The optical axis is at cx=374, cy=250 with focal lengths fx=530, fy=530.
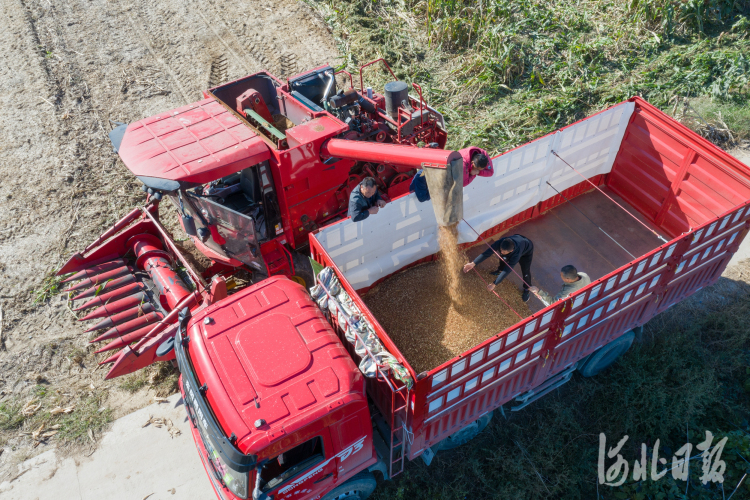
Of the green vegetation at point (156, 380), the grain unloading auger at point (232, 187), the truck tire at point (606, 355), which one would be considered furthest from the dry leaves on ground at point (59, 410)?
the truck tire at point (606, 355)

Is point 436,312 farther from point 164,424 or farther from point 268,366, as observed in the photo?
point 164,424

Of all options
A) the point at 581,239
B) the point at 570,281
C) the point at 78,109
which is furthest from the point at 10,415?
the point at 581,239

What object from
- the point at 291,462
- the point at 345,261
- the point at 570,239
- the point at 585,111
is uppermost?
the point at 345,261

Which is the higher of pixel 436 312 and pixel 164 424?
pixel 436 312

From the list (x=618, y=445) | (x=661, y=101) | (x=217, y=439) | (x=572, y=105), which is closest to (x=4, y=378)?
(x=217, y=439)

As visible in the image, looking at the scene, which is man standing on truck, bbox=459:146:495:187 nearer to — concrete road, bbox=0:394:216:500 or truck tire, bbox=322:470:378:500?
truck tire, bbox=322:470:378:500

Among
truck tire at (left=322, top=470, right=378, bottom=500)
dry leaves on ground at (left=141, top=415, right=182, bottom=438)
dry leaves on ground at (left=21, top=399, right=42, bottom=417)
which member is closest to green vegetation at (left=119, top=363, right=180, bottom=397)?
dry leaves on ground at (left=141, top=415, right=182, bottom=438)
